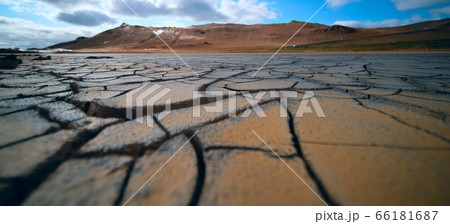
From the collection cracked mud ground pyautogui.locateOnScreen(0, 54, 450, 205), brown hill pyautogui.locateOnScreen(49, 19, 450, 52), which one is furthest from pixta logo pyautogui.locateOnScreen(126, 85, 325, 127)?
brown hill pyautogui.locateOnScreen(49, 19, 450, 52)

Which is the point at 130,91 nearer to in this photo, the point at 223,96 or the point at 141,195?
the point at 223,96

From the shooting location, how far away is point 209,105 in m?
1.02

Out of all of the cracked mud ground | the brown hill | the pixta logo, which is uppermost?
the brown hill

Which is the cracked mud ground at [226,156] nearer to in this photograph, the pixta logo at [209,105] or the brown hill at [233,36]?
the pixta logo at [209,105]

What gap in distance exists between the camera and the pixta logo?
2.92 ft

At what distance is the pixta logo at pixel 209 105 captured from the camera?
2.92 ft

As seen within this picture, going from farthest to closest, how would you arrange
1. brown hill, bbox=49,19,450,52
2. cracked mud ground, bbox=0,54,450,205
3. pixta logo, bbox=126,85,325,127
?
brown hill, bbox=49,19,450,52, pixta logo, bbox=126,85,325,127, cracked mud ground, bbox=0,54,450,205

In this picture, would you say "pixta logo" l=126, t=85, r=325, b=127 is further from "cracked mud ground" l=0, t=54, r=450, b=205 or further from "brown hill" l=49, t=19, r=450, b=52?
"brown hill" l=49, t=19, r=450, b=52

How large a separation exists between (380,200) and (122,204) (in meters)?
0.63

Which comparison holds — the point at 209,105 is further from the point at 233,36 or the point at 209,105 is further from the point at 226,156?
the point at 233,36

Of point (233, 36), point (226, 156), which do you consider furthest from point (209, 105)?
point (233, 36)

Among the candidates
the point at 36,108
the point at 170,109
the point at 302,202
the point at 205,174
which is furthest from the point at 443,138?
the point at 36,108

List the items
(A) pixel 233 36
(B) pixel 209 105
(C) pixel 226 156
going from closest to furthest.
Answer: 1. (C) pixel 226 156
2. (B) pixel 209 105
3. (A) pixel 233 36

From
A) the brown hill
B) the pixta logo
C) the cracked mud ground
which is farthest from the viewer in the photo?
the brown hill
